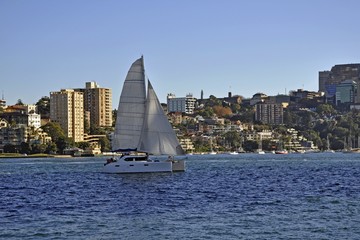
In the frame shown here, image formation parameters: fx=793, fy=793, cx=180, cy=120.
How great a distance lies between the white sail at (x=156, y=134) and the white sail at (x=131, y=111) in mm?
612

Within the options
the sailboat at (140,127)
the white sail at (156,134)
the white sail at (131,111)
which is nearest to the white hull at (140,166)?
Answer: the sailboat at (140,127)

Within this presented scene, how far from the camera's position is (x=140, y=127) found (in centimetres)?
7906

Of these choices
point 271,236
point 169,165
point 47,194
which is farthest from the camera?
point 169,165

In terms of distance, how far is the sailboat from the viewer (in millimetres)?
79000

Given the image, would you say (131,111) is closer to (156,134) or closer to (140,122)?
(140,122)

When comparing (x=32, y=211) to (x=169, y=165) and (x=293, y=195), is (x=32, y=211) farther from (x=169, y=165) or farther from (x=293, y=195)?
(x=169, y=165)

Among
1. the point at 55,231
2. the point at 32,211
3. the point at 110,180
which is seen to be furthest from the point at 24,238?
the point at 110,180

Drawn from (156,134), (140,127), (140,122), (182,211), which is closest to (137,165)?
(156,134)

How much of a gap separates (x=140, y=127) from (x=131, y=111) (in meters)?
1.86

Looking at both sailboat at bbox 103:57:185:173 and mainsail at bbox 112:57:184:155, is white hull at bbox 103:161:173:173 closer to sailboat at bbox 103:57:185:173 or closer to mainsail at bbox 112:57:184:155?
sailboat at bbox 103:57:185:173

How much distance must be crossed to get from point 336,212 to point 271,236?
352 inches

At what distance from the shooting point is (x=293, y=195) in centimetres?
5138

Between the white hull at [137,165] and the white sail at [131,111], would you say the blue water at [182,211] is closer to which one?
the white hull at [137,165]

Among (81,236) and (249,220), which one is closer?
(81,236)
